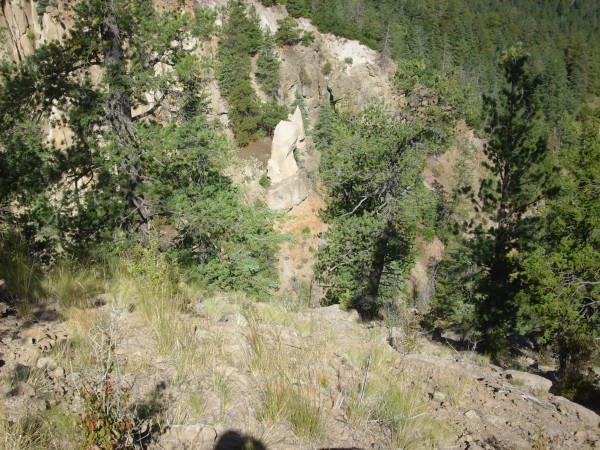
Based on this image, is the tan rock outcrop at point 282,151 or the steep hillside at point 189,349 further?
the tan rock outcrop at point 282,151

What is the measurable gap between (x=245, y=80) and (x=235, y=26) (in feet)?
24.8

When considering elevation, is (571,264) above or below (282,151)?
above

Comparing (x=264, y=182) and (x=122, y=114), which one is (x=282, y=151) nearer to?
(x=264, y=182)

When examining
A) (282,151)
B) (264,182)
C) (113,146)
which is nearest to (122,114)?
(113,146)

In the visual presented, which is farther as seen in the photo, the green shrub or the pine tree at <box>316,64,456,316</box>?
the green shrub

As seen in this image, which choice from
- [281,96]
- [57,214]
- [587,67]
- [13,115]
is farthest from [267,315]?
[587,67]

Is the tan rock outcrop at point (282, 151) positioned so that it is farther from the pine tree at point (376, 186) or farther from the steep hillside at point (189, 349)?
the steep hillside at point (189, 349)

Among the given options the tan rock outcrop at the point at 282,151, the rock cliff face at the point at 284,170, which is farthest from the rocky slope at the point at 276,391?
the tan rock outcrop at the point at 282,151

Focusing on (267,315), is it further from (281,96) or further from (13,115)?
(281,96)

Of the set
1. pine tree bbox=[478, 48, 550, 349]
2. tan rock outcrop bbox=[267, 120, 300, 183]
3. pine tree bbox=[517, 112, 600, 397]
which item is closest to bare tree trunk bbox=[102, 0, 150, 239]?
pine tree bbox=[478, 48, 550, 349]

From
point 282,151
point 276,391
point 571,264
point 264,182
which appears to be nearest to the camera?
point 276,391

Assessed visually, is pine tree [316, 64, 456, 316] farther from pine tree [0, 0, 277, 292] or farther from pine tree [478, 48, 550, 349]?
pine tree [0, 0, 277, 292]

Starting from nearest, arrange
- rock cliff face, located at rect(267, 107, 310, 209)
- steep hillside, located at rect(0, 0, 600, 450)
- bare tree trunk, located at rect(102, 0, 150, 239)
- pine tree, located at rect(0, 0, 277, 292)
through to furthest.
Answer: steep hillside, located at rect(0, 0, 600, 450) → pine tree, located at rect(0, 0, 277, 292) → bare tree trunk, located at rect(102, 0, 150, 239) → rock cliff face, located at rect(267, 107, 310, 209)

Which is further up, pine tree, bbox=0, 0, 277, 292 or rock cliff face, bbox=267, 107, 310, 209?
pine tree, bbox=0, 0, 277, 292
